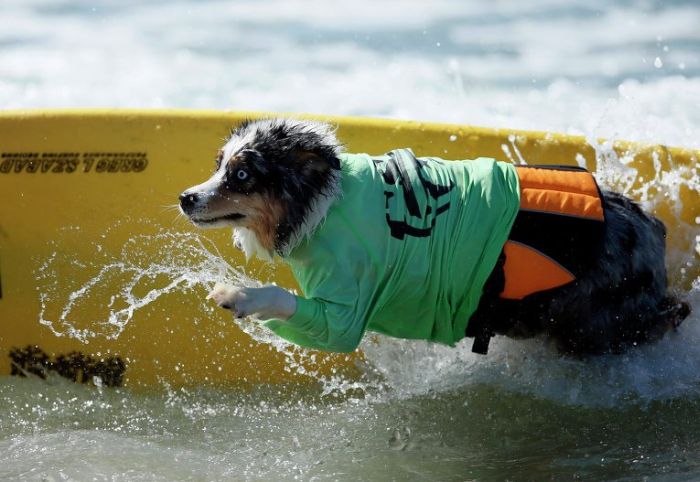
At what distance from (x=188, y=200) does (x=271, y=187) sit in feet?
0.91

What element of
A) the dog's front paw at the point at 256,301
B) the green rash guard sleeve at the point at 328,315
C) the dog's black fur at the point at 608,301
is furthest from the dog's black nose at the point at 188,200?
the dog's black fur at the point at 608,301

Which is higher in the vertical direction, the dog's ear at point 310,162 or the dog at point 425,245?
the dog's ear at point 310,162

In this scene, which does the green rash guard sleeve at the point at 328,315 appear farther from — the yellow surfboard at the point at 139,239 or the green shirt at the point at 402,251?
the yellow surfboard at the point at 139,239

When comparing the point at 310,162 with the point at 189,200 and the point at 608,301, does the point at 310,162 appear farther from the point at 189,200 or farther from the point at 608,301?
the point at 608,301

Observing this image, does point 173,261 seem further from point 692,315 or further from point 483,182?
point 692,315

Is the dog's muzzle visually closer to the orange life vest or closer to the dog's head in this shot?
the dog's head

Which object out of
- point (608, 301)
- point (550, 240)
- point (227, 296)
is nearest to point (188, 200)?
point (227, 296)

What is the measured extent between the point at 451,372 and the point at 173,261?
1377mm

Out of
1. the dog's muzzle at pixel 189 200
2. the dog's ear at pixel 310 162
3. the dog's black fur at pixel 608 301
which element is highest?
the dog's ear at pixel 310 162

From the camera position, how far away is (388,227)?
3248 millimetres

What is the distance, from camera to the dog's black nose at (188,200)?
3.15m

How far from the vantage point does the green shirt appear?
3186 millimetres

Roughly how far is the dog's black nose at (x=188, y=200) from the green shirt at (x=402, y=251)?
0.39 m

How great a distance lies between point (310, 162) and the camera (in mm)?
3230
